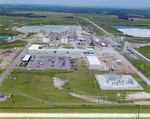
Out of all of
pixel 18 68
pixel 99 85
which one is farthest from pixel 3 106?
pixel 99 85

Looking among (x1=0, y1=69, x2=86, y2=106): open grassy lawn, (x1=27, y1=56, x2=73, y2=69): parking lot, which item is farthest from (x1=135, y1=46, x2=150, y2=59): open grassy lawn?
(x1=0, y1=69, x2=86, y2=106): open grassy lawn

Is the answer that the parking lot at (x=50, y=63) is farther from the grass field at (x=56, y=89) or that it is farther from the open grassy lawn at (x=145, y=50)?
the open grassy lawn at (x=145, y=50)

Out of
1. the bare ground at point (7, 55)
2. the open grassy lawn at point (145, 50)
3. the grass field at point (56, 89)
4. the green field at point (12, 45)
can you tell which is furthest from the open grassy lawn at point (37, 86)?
the open grassy lawn at point (145, 50)

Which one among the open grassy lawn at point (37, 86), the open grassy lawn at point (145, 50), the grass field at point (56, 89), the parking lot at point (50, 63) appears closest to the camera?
the open grassy lawn at point (37, 86)

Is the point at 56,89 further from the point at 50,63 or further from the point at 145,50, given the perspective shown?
the point at 145,50

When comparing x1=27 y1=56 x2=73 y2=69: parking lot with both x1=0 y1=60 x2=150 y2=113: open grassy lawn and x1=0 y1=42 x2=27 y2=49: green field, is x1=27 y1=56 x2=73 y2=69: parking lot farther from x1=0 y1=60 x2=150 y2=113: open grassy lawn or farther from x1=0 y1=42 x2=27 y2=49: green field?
x1=0 y1=42 x2=27 y2=49: green field

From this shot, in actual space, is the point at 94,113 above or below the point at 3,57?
below

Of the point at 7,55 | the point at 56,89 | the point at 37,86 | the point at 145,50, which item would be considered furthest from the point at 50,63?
the point at 145,50

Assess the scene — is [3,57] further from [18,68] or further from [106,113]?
[106,113]
